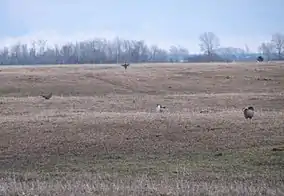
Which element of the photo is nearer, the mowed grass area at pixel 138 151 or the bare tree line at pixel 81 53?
the mowed grass area at pixel 138 151

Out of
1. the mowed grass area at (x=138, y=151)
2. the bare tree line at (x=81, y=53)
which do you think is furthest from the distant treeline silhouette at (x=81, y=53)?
the mowed grass area at (x=138, y=151)

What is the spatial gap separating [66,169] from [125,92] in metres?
29.9

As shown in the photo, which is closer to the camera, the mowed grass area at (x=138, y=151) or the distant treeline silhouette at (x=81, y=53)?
the mowed grass area at (x=138, y=151)

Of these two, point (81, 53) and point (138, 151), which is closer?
point (138, 151)

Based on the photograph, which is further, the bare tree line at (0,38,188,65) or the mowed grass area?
the bare tree line at (0,38,188,65)

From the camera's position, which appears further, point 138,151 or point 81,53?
point 81,53

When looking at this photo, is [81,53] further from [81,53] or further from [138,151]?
[138,151]

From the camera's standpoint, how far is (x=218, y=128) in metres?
21.5

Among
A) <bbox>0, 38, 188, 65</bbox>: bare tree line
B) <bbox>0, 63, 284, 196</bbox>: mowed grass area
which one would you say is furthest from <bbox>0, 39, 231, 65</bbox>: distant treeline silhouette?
<bbox>0, 63, 284, 196</bbox>: mowed grass area

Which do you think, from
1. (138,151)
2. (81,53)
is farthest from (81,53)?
(138,151)

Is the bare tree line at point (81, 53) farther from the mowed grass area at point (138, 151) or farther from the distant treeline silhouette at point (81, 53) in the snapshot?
the mowed grass area at point (138, 151)

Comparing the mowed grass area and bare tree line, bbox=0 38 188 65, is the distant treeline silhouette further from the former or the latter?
the mowed grass area

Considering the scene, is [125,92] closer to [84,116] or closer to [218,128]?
[84,116]

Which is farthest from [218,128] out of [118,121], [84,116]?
[84,116]
